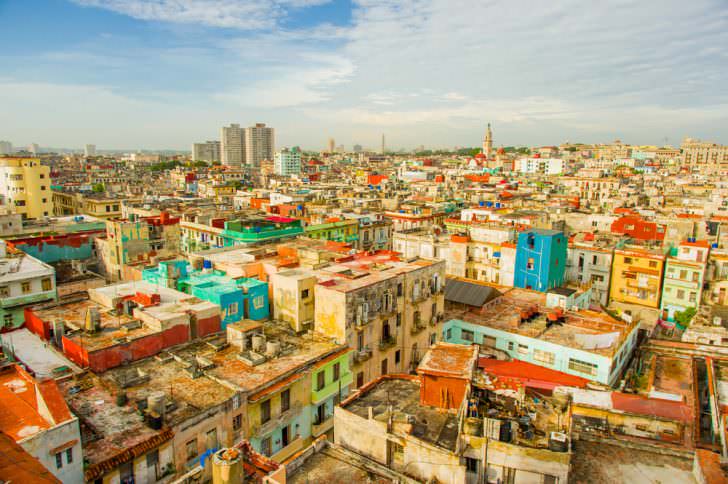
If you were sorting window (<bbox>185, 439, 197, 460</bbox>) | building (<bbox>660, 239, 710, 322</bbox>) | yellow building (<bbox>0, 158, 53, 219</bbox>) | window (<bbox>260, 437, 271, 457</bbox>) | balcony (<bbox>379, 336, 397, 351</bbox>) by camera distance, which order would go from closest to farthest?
1. window (<bbox>185, 439, 197, 460</bbox>)
2. window (<bbox>260, 437, 271, 457</bbox>)
3. balcony (<bbox>379, 336, 397, 351</bbox>)
4. building (<bbox>660, 239, 710, 322</bbox>)
5. yellow building (<bbox>0, 158, 53, 219</bbox>)

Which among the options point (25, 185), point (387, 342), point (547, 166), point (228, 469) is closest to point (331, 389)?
point (387, 342)

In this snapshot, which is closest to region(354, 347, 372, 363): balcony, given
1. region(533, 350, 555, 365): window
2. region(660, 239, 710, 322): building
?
region(533, 350, 555, 365): window

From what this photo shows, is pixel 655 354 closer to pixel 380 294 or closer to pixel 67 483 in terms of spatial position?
pixel 380 294

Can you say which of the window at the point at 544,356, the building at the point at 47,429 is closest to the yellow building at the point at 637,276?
the window at the point at 544,356

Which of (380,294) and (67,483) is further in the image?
(380,294)

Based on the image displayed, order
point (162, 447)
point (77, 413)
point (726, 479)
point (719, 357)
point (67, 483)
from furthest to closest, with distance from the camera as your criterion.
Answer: point (719, 357) → point (77, 413) → point (162, 447) → point (67, 483) → point (726, 479)

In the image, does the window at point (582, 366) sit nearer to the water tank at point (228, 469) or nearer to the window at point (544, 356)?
the window at point (544, 356)

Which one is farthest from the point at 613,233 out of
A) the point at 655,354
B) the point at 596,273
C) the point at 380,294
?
the point at 380,294

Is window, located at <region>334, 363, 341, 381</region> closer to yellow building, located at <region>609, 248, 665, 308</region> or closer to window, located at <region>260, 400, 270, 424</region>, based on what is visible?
window, located at <region>260, 400, 270, 424</region>
